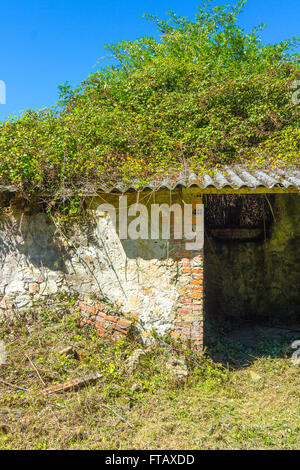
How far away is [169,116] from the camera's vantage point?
297 inches

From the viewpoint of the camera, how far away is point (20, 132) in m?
5.96

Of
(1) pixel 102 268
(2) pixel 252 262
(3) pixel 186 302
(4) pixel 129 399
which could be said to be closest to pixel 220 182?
(3) pixel 186 302

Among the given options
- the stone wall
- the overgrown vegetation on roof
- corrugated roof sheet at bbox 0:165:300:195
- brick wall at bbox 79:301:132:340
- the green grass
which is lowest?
the green grass

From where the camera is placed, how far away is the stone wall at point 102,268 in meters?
5.00

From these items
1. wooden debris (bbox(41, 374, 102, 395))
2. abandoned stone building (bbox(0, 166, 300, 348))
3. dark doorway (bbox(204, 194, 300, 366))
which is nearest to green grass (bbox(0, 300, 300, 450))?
wooden debris (bbox(41, 374, 102, 395))

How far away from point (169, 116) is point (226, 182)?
3574 mm

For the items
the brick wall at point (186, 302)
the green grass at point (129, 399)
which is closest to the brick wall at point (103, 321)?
the brick wall at point (186, 302)

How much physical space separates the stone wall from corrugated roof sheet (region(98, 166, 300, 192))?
1.24ft

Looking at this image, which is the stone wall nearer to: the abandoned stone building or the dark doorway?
the abandoned stone building

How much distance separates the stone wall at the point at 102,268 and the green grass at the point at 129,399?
0.35 m

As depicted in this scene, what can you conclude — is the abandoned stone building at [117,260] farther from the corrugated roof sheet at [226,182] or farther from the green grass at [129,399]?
the green grass at [129,399]

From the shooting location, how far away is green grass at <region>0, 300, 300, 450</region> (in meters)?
3.47

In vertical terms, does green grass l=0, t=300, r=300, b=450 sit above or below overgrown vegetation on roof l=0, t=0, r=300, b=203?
below
